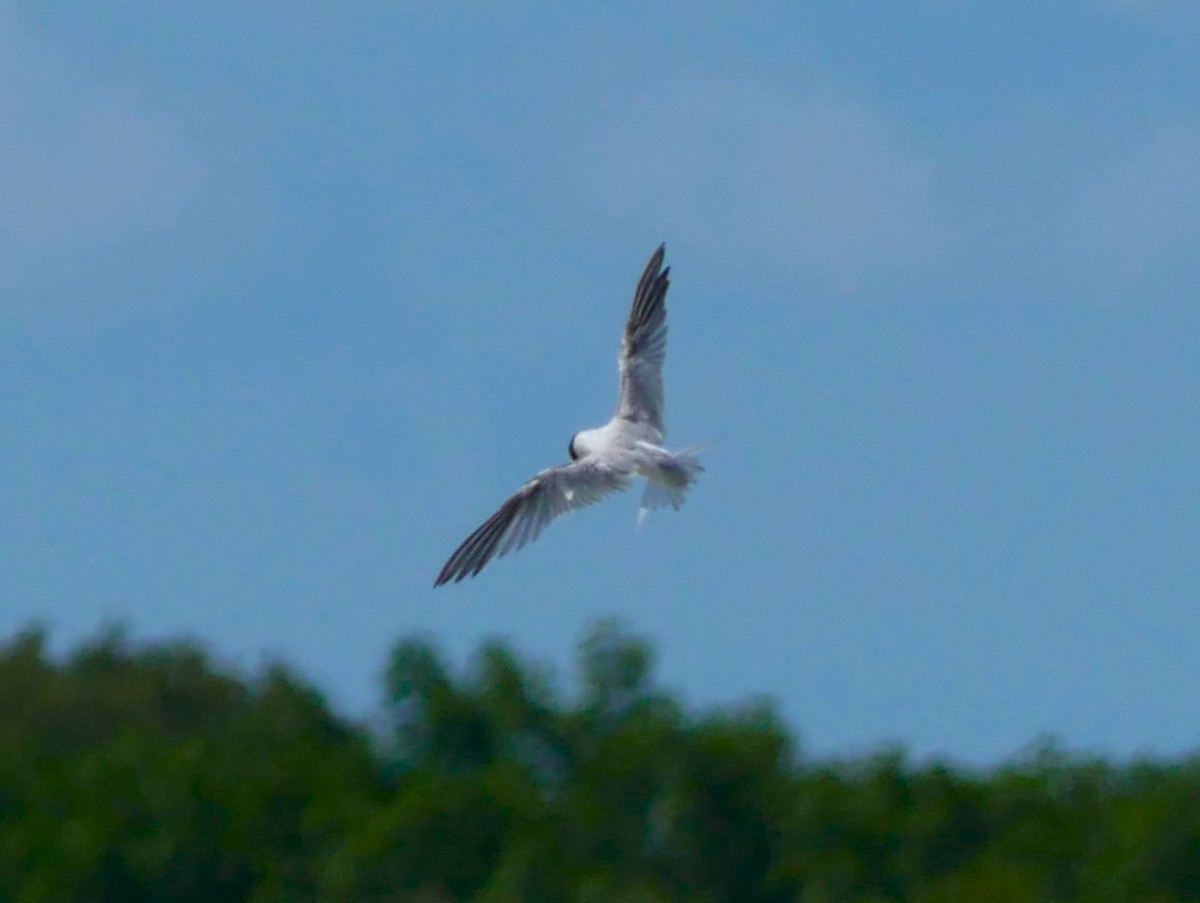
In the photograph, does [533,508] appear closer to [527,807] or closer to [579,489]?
[579,489]

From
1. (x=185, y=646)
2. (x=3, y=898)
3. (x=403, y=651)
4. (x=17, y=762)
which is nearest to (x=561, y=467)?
(x=3, y=898)

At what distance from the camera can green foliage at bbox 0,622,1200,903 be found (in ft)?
92.6

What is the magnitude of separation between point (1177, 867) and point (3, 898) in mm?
12571

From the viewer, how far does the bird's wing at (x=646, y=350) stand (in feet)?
49.9

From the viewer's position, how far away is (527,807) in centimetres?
3098

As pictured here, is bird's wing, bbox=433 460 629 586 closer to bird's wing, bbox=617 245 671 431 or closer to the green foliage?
bird's wing, bbox=617 245 671 431

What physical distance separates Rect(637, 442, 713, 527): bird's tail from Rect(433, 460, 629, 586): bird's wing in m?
0.15

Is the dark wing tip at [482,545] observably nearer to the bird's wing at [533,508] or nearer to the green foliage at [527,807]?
the bird's wing at [533,508]

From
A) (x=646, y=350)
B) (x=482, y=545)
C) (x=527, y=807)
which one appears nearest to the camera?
(x=482, y=545)

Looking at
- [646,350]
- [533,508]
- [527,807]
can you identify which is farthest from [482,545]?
[527,807]

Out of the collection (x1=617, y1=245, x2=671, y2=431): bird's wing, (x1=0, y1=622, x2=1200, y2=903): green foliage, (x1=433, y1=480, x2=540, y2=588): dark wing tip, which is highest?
(x1=0, y1=622, x2=1200, y2=903): green foliage

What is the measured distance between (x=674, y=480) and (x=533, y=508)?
0.64m

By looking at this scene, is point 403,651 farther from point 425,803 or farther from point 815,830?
point 815,830

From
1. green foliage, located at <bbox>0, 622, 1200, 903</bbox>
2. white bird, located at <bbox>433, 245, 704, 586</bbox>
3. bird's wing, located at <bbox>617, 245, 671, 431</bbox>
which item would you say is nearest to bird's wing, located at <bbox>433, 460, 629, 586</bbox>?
white bird, located at <bbox>433, 245, 704, 586</bbox>
